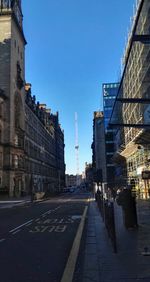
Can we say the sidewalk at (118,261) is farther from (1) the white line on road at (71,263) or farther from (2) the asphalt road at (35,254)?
(2) the asphalt road at (35,254)

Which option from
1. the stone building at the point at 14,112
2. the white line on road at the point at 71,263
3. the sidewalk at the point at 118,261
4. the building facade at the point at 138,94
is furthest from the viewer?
the stone building at the point at 14,112

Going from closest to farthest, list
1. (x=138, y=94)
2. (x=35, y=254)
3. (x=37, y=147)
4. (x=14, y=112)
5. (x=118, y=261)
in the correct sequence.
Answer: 1. (x=118, y=261)
2. (x=35, y=254)
3. (x=138, y=94)
4. (x=14, y=112)
5. (x=37, y=147)

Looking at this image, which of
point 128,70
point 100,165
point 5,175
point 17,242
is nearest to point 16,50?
point 5,175

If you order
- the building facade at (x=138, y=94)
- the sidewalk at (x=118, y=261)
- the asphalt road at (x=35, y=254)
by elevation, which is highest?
the building facade at (x=138, y=94)

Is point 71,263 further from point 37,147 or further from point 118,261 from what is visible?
point 37,147

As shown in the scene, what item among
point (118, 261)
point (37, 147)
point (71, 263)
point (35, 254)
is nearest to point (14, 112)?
point (37, 147)

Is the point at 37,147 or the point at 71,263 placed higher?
the point at 37,147

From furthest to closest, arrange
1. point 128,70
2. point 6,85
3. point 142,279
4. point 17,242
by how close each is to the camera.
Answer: point 6,85, point 128,70, point 17,242, point 142,279

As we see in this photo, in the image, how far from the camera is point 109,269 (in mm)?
7688

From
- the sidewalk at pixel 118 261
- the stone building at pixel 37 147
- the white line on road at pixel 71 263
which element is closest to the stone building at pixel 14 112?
the stone building at pixel 37 147

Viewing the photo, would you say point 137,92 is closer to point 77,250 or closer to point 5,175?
point 77,250

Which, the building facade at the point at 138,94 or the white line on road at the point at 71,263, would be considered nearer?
the white line on road at the point at 71,263

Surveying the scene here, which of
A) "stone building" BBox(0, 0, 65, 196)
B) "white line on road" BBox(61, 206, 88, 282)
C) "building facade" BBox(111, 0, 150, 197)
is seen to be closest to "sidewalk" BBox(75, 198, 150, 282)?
"white line on road" BBox(61, 206, 88, 282)

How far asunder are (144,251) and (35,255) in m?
Answer: 2.86
